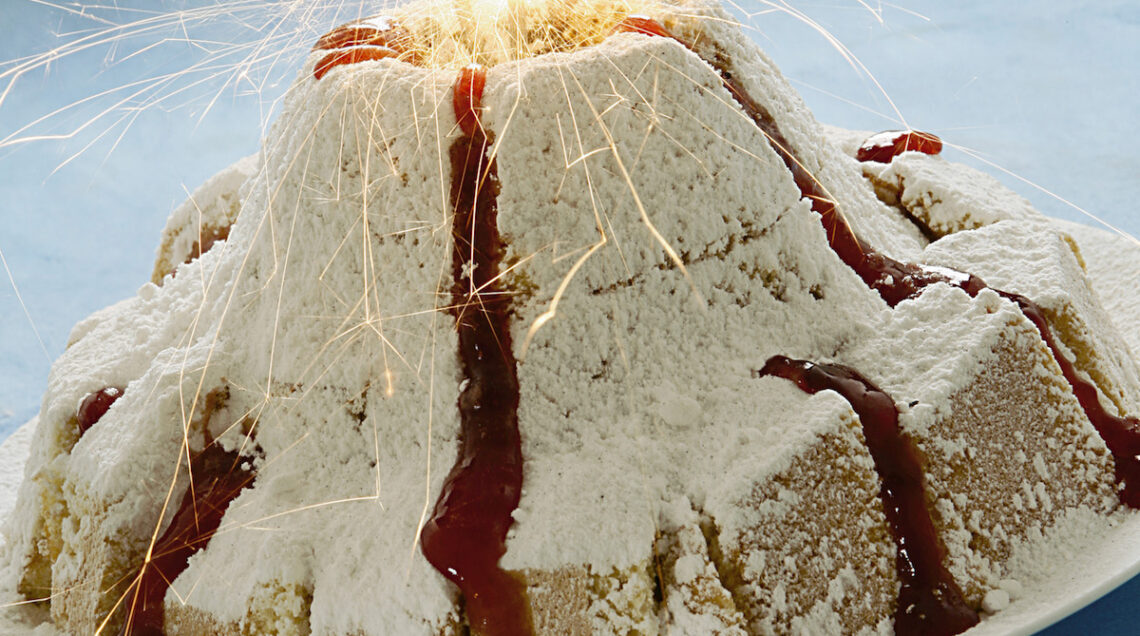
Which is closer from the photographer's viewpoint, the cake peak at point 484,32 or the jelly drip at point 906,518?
the jelly drip at point 906,518

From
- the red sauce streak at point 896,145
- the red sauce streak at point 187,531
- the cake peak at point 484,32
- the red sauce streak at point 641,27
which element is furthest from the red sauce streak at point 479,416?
the red sauce streak at point 896,145

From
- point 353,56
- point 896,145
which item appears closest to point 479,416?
point 353,56

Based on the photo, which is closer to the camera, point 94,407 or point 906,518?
point 906,518

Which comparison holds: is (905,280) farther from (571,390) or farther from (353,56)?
(353,56)

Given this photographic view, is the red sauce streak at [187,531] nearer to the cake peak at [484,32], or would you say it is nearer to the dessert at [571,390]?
the dessert at [571,390]

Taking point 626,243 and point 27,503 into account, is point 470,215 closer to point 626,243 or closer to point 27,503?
point 626,243

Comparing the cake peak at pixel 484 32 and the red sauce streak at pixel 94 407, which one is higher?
the cake peak at pixel 484 32

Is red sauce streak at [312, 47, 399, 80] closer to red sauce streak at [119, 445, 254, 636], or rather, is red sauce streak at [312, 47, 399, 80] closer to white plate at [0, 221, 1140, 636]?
red sauce streak at [119, 445, 254, 636]

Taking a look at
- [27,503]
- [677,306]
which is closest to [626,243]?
[677,306]
